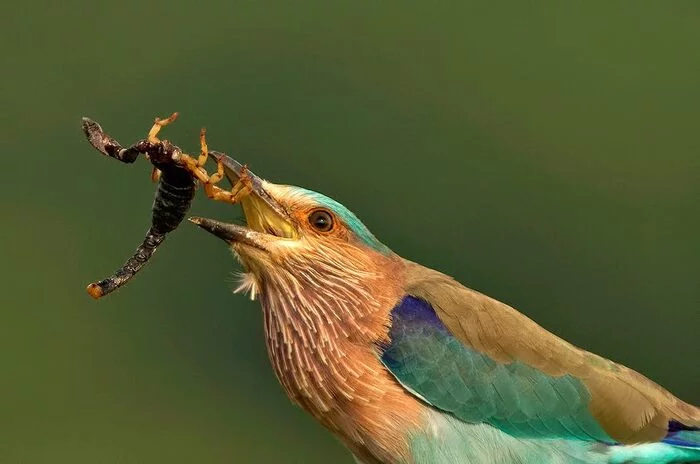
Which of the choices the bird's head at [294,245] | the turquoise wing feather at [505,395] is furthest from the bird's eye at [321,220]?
the turquoise wing feather at [505,395]

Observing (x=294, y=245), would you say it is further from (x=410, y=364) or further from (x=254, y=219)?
(x=410, y=364)

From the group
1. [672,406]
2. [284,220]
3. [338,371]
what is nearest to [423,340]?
[338,371]

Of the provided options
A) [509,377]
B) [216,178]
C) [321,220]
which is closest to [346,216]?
[321,220]

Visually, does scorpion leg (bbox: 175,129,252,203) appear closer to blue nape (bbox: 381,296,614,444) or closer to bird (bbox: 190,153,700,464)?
bird (bbox: 190,153,700,464)

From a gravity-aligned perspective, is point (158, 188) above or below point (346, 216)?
below

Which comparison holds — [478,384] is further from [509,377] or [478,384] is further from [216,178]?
[216,178]

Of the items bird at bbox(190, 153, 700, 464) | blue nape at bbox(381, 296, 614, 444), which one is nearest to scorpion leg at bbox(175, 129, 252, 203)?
bird at bbox(190, 153, 700, 464)

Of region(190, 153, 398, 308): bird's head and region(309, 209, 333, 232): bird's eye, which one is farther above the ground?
region(309, 209, 333, 232): bird's eye

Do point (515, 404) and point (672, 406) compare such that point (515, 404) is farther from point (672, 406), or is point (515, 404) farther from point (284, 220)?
point (284, 220)

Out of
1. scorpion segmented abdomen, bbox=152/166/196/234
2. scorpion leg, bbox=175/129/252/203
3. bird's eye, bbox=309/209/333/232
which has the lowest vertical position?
scorpion segmented abdomen, bbox=152/166/196/234
